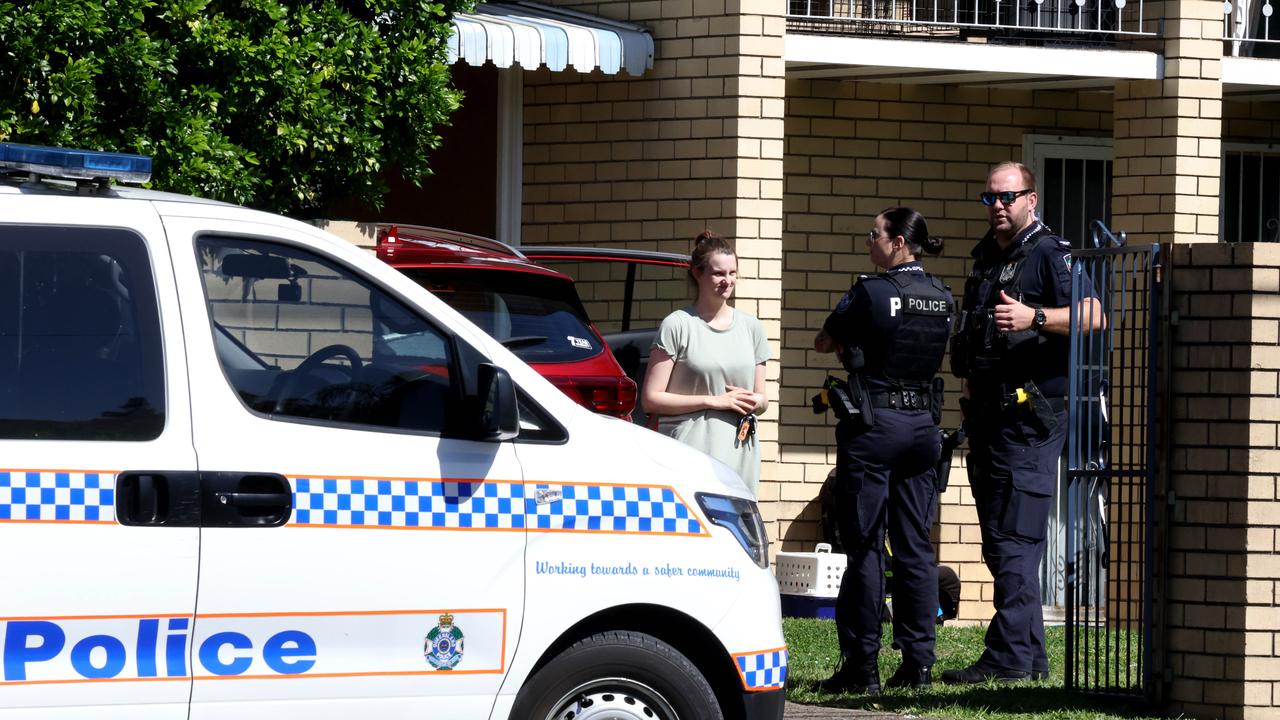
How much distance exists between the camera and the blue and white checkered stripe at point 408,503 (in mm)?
4535

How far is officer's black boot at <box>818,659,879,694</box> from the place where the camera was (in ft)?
23.1

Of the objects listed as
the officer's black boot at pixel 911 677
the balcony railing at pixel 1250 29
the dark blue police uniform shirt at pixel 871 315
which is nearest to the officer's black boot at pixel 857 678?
the officer's black boot at pixel 911 677

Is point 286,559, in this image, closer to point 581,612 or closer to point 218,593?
point 218,593

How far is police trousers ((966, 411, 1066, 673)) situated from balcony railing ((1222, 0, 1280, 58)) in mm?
5543

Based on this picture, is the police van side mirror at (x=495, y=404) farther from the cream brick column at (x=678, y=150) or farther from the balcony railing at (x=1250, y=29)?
the balcony railing at (x=1250, y=29)

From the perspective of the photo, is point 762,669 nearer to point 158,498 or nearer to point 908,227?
point 158,498

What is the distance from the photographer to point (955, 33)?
11.9 metres

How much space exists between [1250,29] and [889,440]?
7138mm

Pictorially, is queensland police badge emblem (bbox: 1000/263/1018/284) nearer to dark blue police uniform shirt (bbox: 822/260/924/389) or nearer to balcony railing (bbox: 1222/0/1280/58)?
dark blue police uniform shirt (bbox: 822/260/924/389)

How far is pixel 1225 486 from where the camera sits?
6.55m

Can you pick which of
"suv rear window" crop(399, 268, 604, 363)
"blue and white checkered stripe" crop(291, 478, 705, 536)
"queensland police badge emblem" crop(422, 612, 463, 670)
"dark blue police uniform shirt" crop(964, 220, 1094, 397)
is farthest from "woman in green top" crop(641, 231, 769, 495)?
"queensland police badge emblem" crop(422, 612, 463, 670)

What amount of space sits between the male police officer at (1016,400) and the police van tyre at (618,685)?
2639 millimetres

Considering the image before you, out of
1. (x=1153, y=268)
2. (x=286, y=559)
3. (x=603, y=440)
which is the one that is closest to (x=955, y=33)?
(x=1153, y=268)

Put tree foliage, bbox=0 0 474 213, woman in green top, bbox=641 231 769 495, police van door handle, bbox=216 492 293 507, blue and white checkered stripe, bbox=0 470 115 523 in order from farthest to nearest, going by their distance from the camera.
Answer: woman in green top, bbox=641 231 769 495 < tree foliage, bbox=0 0 474 213 < police van door handle, bbox=216 492 293 507 < blue and white checkered stripe, bbox=0 470 115 523
